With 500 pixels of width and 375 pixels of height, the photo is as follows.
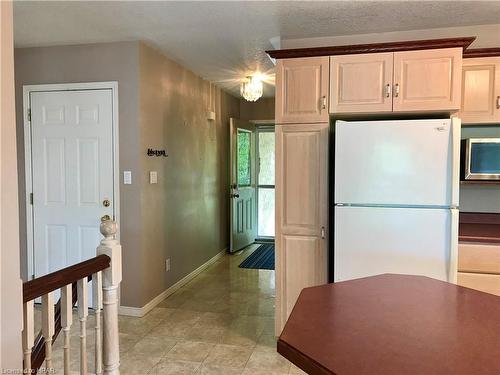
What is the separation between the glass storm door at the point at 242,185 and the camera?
5.63m

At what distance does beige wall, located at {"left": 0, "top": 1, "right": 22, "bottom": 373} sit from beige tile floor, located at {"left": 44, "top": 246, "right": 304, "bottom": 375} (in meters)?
1.59

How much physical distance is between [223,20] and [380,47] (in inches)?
43.8

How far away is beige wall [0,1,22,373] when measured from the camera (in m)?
1.16

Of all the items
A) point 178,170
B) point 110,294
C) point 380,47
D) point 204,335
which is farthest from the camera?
point 178,170

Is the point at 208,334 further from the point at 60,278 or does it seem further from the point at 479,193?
the point at 479,193

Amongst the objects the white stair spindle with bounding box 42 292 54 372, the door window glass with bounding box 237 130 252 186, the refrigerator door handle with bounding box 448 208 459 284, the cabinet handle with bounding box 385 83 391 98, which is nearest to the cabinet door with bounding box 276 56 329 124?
the cabinet handle with bounding box 385 83 391 98

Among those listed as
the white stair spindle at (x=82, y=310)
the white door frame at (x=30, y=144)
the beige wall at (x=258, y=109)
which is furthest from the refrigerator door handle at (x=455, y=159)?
the beige wall at (x=258, y=109)

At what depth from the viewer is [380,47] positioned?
8.85 ft

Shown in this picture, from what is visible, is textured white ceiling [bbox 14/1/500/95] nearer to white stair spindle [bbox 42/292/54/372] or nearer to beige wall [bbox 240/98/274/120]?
white stair spindle [bbox 42/292/54/372]

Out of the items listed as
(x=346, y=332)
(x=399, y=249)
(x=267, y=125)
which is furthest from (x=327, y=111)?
(x=267, y=125)

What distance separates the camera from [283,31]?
3.07 metres

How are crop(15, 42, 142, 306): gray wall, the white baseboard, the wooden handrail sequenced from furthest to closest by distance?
1. the white baseboard
2. crop(15, 42, 142, 306): gray wall
3. the wooden handrail

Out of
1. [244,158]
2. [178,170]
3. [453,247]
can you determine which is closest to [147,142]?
[178,170]

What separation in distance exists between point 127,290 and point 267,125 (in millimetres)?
3822
